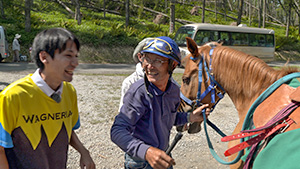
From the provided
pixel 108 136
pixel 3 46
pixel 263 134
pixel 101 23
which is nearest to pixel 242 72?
pixel 263 134

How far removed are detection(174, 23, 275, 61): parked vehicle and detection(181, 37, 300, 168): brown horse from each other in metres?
11.9

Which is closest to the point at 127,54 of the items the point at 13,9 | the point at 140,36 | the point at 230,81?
the point at 140,36

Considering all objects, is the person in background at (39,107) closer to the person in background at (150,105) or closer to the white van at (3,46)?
the person in background at (150,105)

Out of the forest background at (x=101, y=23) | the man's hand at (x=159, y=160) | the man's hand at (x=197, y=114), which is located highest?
the forest background at (x=101, y=23)

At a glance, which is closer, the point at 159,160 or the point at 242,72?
the point at 159,160

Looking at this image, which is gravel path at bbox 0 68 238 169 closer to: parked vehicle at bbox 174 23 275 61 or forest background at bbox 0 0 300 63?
parked vehicle at bbox 174 23 275 61

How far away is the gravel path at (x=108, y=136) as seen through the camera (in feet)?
13.4

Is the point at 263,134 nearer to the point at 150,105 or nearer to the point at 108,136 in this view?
the point at 150,105

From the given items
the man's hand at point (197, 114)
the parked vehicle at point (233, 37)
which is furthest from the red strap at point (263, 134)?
the parked vehicle at point (233, 37)

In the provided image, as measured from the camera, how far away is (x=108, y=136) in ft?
16.5

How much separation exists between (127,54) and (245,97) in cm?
1815

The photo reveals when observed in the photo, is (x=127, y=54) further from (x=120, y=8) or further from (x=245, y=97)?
(x=245, y=97)

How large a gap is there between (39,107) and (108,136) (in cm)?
355

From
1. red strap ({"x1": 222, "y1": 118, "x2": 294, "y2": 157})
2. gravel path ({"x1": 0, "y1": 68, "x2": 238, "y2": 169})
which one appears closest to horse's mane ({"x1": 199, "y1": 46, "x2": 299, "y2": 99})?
red strap ({"x1": 222, "y1": 118, "x2": 294, "y2": 157})
